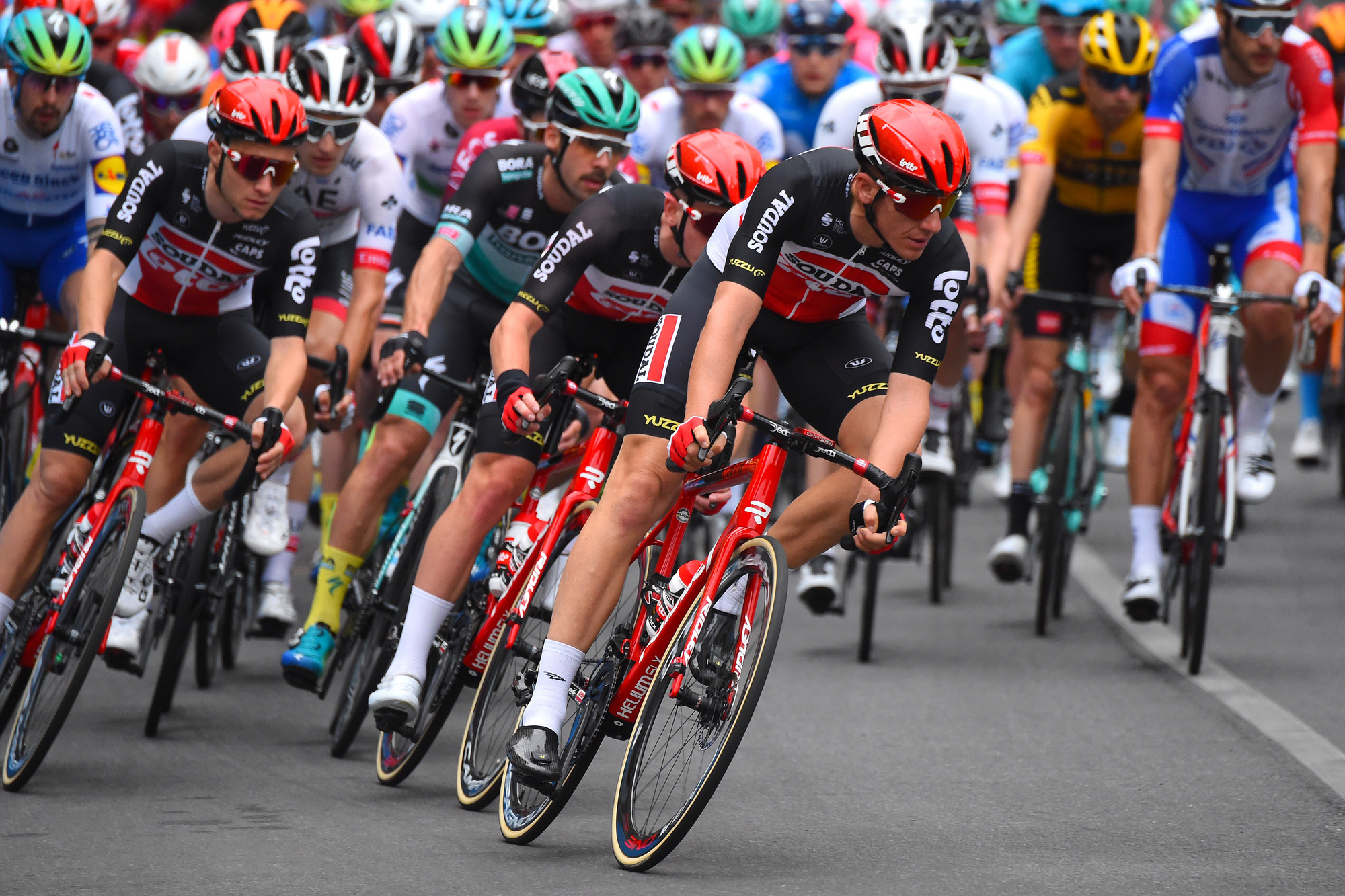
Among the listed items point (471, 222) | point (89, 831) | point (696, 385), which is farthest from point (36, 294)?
point (696, 385)

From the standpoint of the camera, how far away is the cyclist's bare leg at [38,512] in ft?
19.5

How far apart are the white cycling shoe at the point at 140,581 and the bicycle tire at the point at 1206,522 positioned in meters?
4.12

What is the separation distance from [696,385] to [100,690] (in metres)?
3.47

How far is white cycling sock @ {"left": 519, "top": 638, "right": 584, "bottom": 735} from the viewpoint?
4.87 meters

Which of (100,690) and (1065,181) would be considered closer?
(100,690)

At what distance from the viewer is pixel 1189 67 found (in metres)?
7.79

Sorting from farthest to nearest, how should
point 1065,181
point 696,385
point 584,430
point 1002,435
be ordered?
1. point 1002,435
2. point 1065,181
3. point 584,430
4. point 696,385

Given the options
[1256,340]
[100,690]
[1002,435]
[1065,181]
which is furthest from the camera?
[1002,435]

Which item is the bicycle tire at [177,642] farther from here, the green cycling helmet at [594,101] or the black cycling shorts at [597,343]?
the green cycling helmet at [594,101]

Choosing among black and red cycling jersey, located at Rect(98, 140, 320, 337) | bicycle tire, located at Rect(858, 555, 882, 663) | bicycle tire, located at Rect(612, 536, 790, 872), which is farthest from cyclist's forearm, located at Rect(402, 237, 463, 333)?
bicycle tire, located at Rect(858, 555, 882, 663)

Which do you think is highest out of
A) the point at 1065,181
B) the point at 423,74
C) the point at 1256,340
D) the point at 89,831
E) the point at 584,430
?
the point at 423,74

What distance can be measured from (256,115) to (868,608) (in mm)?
3550

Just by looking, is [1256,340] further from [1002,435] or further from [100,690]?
[100,690]

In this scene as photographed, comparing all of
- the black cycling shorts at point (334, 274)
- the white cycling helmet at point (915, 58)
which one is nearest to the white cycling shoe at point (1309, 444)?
the white cycling helmet at point (915, 58)
